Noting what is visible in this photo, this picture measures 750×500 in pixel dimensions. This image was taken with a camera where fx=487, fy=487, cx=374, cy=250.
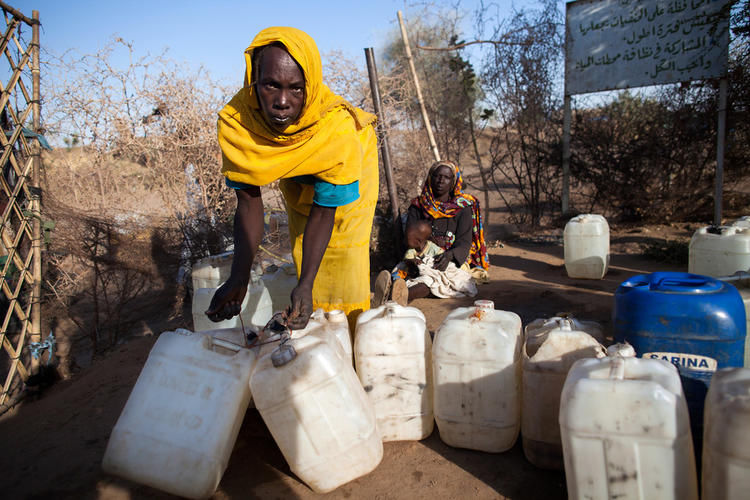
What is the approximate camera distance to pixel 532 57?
795 centimetres

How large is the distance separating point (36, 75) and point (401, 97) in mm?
4753

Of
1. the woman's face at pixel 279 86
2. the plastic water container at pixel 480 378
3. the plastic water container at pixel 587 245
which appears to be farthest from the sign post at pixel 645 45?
the woman's face at pixel 279 86

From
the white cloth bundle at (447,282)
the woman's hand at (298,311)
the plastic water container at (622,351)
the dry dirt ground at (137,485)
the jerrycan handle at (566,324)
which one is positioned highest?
the woman's hand at (298,311)

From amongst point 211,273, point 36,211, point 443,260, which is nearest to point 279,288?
point 211,273

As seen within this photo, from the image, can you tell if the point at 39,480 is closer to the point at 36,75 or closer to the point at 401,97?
the point at 36,75

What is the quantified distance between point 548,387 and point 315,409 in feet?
2.96

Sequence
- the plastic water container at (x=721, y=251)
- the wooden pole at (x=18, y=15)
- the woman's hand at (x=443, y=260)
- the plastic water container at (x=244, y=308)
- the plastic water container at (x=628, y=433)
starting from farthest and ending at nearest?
1. the woman's hand at (x=443, y=260)
2. the plastic water container at (x=721, y=251)
3. the wooden pole at (x=18, y=15)
4. the plastic water container at (x=244, y=308)
5. the plastic water container at (x=628, y=433)

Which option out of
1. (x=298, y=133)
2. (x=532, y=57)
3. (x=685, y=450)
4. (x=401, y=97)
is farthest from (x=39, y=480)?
(x=532, y=57)

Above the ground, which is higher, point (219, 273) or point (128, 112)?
point (128, 112)

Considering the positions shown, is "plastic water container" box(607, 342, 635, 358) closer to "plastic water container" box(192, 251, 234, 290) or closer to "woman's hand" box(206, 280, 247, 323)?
"woman's hand" box(206, 280, 247, 323)

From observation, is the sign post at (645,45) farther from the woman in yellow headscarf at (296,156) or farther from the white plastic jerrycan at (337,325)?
the white plastic jerrycan at (337,325)

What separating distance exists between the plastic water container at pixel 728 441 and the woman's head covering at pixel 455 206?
12.8 feet

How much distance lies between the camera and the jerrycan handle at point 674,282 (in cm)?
187

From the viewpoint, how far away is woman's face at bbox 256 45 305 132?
194 centimetres
